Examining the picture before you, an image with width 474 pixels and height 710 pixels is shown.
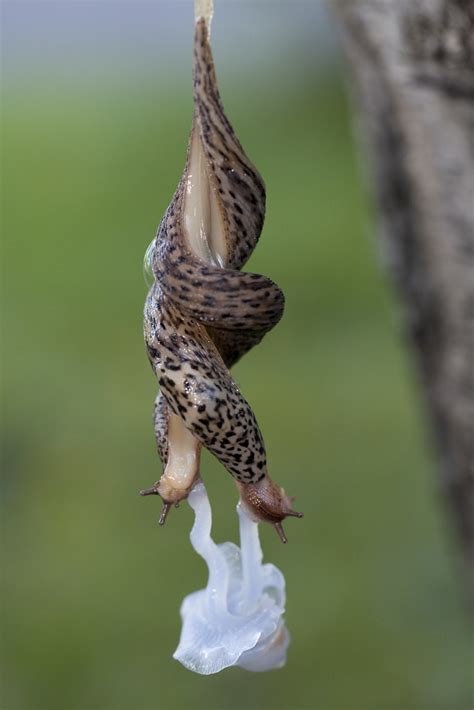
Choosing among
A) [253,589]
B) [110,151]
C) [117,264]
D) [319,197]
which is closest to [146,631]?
[253,589]

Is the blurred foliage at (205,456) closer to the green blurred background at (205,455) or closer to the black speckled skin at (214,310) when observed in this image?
the green blurred background at (205,455)

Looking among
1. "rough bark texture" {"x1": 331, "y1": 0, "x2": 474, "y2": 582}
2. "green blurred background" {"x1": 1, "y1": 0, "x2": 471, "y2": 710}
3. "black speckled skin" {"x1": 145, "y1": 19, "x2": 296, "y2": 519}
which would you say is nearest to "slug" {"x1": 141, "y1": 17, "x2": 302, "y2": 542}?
"black speckled skin" {"x1": 145, "y1": 19, "x2": 296, "y2": 519}

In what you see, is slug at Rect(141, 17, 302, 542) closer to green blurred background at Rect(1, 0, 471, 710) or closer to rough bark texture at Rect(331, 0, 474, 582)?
rough bark texture at Rect(331, 0, 474, 582)

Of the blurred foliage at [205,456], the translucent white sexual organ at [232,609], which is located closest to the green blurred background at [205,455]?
the blurred foliage at [205,456]

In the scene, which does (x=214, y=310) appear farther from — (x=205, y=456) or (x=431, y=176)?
(x=205, y=456)

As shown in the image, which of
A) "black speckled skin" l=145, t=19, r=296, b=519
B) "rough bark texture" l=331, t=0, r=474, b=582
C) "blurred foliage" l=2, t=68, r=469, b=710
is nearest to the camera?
"black speckled skin" l=145, t=19, r=296, b=519

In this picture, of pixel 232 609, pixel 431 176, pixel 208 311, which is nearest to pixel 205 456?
pixel 431 176

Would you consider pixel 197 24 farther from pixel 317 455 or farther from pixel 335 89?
pixel 335 89
